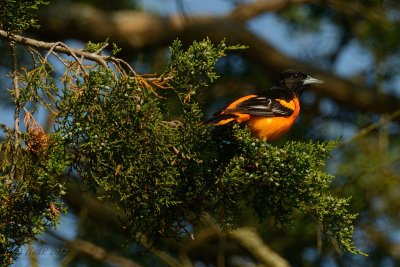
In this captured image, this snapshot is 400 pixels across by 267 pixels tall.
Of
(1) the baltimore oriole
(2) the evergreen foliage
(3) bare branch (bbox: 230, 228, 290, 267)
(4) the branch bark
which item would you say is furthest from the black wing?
(4) the branch bark

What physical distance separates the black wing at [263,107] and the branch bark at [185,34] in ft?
9.01

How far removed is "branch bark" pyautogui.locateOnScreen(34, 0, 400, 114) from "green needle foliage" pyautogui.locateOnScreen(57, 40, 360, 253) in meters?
4.13

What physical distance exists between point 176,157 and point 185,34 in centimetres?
455

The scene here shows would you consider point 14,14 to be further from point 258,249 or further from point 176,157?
point 258,249

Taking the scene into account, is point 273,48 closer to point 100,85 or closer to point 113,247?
point 113,247

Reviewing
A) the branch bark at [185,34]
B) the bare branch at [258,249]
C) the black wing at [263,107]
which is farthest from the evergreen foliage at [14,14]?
the branch bark at [185,34]

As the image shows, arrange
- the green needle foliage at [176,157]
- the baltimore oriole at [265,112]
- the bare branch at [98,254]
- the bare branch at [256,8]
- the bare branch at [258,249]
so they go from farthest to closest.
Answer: the bare branch at [256,8] → the bare branch at [258,249] → the bare branch at [98,254] → the baltimore oriole at [265,112] → the green needle foliage at [176,157]

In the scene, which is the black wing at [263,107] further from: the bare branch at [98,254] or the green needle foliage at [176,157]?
the bare branch at [98,254]

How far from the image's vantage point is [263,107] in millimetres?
5016

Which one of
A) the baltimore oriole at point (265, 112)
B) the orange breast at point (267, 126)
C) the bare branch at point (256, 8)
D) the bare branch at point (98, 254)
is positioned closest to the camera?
the baltimore oriole at point (265, 112)

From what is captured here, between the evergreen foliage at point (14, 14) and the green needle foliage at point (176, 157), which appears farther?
the evergreen foliage at point (14, 14)

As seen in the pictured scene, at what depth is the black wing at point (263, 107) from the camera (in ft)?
15.7

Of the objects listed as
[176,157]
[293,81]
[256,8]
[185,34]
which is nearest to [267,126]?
[293,81]

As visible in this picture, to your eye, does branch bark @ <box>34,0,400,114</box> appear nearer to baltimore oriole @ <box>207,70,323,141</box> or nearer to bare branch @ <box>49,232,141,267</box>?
bare branch @ <box>49,232,141,267</box>
